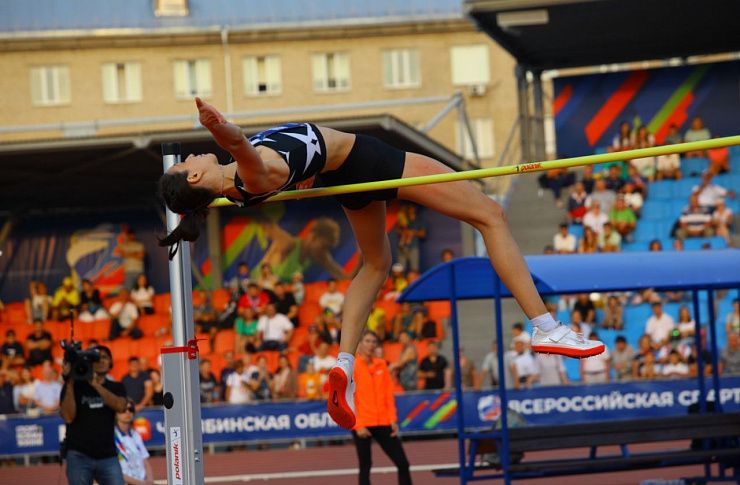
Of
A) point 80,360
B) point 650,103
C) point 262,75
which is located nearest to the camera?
point 80,360

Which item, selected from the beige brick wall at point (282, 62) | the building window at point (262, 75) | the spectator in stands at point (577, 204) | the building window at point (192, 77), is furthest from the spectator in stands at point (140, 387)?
the building window at point (262, 75)

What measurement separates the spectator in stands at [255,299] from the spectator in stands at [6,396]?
12.5 feet

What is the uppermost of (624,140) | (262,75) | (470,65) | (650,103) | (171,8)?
(171,8)

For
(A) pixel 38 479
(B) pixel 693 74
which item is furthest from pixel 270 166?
(B) pixel 693 74

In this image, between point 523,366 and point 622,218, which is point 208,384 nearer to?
point 523,366

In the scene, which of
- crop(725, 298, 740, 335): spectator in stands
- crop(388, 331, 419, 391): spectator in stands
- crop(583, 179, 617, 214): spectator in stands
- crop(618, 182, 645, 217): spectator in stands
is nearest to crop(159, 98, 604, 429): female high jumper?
crop(388, 331, 419, 391): spectator in stands

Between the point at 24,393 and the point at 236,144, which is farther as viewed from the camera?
the point at 24,393

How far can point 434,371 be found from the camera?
19.5 metres

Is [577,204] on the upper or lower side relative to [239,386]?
upper

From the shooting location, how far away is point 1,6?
165 feet

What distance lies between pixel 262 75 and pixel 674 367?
3357 cm

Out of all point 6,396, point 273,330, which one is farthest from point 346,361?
point 6,396

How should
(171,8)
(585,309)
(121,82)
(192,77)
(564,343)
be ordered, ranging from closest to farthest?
(564,343)
(585,309)
(171,8)
(192,77)
(121,82)

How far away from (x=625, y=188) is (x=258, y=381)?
696 centimetres
